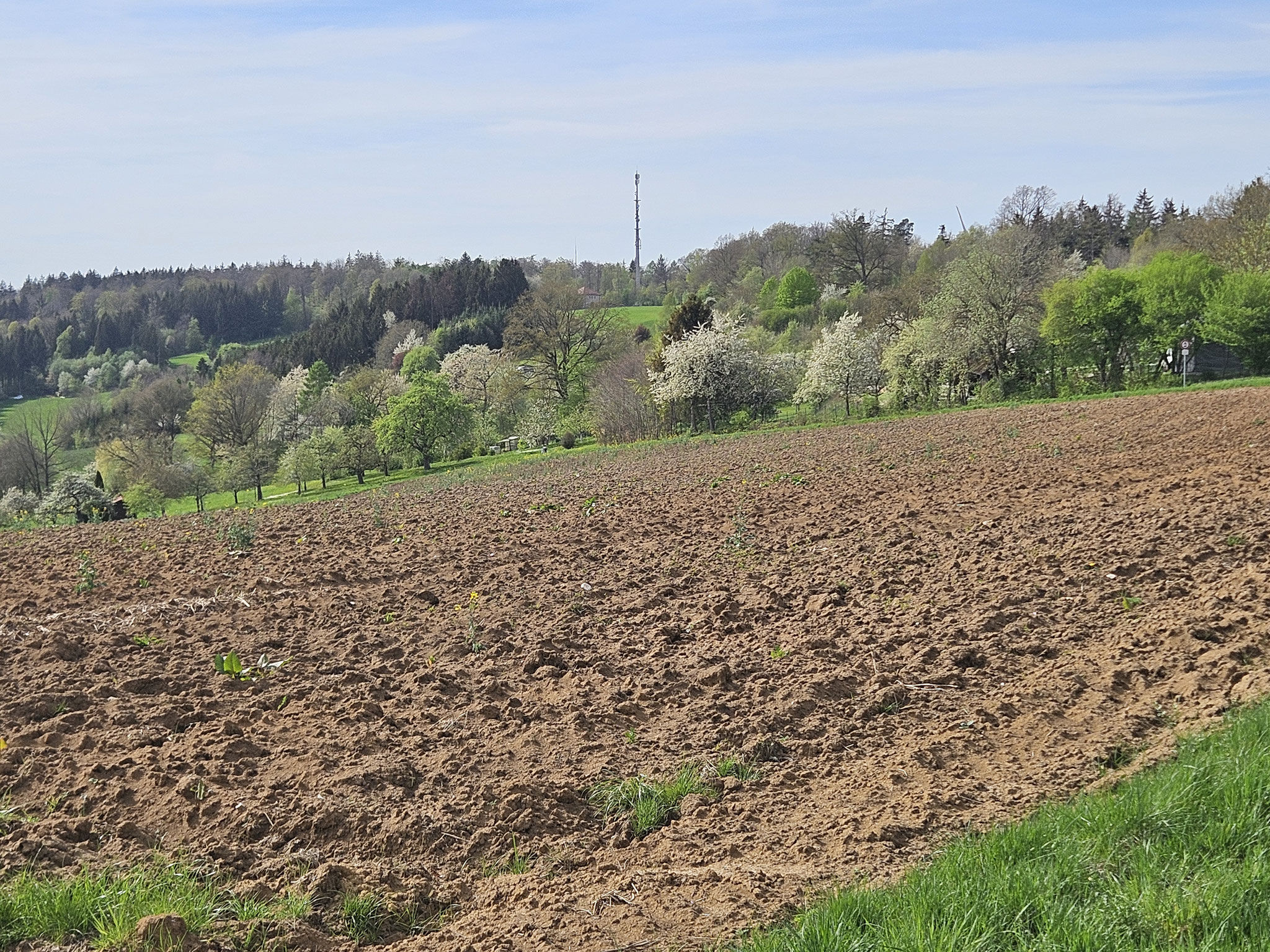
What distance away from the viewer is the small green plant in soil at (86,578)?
12.0 m

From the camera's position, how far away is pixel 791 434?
35.8 metres

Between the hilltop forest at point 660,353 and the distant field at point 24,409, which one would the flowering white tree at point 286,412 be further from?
the distant field at point 24,409

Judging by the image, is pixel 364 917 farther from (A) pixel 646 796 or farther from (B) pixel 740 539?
(B) pixel 740 539

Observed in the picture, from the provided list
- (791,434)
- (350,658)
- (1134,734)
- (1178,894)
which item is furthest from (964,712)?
(791,434)

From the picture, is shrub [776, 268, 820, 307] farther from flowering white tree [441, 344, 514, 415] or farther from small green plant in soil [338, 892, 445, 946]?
small green plant in soil [338, 892, 445, 946]

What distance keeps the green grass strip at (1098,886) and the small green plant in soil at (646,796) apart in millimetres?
1469

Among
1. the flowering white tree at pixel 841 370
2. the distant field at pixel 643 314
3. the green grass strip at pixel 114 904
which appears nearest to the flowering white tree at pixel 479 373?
the distant field at pixel 643 314

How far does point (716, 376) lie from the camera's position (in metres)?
49.3

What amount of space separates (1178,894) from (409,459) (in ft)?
202

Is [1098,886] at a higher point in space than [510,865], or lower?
higher

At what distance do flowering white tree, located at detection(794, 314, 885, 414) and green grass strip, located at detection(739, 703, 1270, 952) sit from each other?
46.4 metres

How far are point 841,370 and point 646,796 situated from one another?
47.6 meters

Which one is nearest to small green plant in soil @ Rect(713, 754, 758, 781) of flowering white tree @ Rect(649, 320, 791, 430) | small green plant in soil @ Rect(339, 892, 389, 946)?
small green plant in soil @ Rect(339, 892, 389, 946)

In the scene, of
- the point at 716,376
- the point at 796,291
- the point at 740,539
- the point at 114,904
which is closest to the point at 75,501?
the point at 716,376
